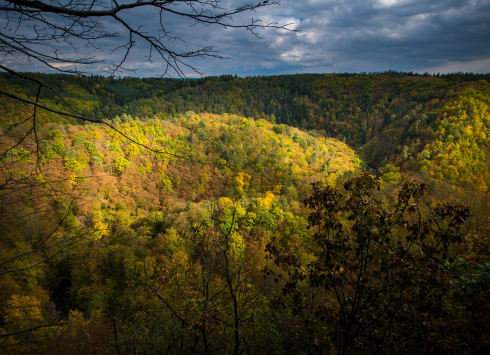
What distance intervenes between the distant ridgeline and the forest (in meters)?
0.75

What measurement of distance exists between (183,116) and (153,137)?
1516cm

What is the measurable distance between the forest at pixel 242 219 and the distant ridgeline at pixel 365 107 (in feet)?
2.47

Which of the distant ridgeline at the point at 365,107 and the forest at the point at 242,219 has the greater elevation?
the distant ridgeline at the point at 365,107

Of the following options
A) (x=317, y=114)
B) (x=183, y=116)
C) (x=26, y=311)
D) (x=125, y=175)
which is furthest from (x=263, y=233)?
(x=317, y=114)

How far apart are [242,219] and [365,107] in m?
107

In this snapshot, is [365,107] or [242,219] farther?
[365,107]

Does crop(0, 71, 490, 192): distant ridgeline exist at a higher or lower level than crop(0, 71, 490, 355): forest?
higher

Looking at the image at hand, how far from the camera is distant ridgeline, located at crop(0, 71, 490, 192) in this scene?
52062mm

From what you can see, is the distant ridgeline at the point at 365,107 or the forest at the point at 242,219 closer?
the forest at the point at 242,219

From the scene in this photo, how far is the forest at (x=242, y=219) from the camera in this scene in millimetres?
2754

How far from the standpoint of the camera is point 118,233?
24.8 meters

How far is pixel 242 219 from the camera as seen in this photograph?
2230 cm

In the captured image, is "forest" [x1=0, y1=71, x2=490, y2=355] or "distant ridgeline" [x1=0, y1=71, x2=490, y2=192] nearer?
"forest" [x1=0, y1=71, x2=490, y2=355]

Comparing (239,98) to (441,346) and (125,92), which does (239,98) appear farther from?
(441,346)
